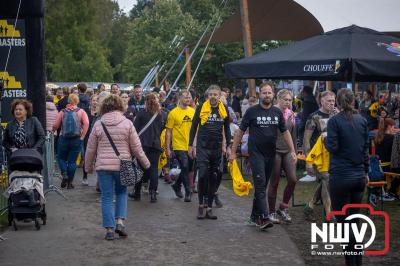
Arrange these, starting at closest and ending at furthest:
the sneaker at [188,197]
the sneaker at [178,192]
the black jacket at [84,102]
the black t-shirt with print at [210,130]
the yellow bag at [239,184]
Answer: the yellow bag at [239,184]
the black t-shirt with print at [210,130]
the sneaker at [188,197]
the sneaker at [178,192]
the black jacket at [84,102]

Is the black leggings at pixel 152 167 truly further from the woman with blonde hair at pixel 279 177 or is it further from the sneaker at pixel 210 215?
the woman with blonde hair at pixel 279 177

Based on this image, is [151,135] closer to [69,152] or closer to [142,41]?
[69,152]

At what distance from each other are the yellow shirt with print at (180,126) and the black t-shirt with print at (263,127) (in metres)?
2.86

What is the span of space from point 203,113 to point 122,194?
6.96 feet

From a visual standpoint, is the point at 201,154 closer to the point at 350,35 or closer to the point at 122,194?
the point at 122,194

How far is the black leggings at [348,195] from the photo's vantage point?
23.3 ft

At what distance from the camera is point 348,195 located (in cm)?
718

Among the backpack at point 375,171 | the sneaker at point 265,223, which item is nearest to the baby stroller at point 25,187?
the sneaker at point 265,223

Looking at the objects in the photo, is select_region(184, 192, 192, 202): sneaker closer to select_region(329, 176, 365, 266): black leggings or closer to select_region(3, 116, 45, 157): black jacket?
select_region(3, 116, 45, 157): black jacket

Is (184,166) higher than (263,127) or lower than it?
lower

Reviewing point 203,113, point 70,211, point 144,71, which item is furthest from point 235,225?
point 144,71

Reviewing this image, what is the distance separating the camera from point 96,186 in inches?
536

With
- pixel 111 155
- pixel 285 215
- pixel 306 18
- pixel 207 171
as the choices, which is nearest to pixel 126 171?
pixel 111 155

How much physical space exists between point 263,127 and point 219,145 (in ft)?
4.20
